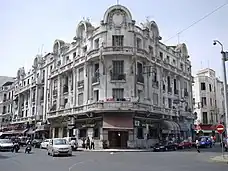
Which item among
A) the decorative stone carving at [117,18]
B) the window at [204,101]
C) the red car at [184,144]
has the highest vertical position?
the decorative stone carving at [117,18]

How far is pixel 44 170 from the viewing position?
12.6 metres

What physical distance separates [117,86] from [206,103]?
1321 inches

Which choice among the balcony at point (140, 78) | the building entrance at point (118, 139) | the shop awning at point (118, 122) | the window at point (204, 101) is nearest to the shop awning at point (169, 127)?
the balcony at point (140, 78)

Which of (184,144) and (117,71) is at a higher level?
(117,71)

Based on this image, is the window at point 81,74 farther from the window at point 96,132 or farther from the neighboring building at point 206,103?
the neighboring building at point 206,103

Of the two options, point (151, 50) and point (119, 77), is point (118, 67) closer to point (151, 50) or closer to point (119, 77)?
point (119, 77)

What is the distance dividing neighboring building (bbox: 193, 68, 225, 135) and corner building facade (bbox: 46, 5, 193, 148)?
17476mm

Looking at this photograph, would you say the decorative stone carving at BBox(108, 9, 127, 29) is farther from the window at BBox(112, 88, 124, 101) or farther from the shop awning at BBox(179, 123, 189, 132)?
the shop awning at BBox(179, 123, 189, 132)

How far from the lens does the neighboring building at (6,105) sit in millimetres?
67188

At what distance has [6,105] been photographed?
70938 mm

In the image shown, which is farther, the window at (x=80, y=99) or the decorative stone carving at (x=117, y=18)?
the window at (x=80, y=99)

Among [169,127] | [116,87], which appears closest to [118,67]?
[116,87]

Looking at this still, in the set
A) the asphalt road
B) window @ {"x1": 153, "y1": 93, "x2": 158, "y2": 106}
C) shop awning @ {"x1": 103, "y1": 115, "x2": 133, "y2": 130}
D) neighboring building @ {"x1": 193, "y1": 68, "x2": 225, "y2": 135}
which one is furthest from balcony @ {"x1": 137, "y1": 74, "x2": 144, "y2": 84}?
neighboring building @ {"x1": 193, "y1": 68, "x2": 225, "y2": 135}

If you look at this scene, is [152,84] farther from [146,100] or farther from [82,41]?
[82,41]
